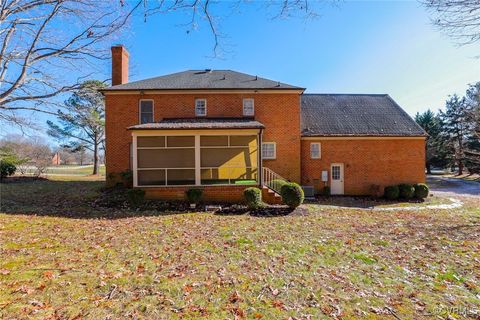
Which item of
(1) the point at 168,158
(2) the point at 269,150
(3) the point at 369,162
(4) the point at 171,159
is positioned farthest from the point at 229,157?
(3) the point at 369,162

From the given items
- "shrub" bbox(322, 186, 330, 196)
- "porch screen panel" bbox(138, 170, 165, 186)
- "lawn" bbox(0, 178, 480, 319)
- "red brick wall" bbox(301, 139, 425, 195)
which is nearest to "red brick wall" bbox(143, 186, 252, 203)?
"porch screen panel" bbox(138, 170, 165, 186)

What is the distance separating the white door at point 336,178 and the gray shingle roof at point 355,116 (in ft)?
7.39

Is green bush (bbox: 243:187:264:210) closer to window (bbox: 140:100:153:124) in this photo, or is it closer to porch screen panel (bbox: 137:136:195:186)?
porch screen panel (bbox: 137:136:195:186)

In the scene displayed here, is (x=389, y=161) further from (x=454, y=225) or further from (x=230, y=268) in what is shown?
(x=230, y=268)

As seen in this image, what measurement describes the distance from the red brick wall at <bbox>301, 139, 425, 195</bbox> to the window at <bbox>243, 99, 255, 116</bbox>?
4.15 meters

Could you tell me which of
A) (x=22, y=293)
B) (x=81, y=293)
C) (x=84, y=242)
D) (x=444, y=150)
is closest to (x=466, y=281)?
(x=81, y=293)

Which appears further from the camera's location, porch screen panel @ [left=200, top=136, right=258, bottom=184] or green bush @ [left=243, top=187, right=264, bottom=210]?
porch screen panel @ [left=200, top=136, right=258, bottom=184]

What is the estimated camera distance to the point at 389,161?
58.4ft

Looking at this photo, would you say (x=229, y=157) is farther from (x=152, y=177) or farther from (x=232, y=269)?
(x=232, y=269)

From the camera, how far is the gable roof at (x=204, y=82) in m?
16.5

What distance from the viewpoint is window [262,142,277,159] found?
661 inches

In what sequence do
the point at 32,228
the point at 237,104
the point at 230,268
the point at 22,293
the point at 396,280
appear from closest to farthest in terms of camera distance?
1. the point at 22,293
2. the point at 396,280
3. the point at 230,268
4. the point at 32,228
5. the point at 237,104

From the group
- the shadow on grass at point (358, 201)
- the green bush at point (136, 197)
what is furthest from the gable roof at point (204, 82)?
the green bush at point (136, 197)

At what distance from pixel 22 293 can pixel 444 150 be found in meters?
45.9
